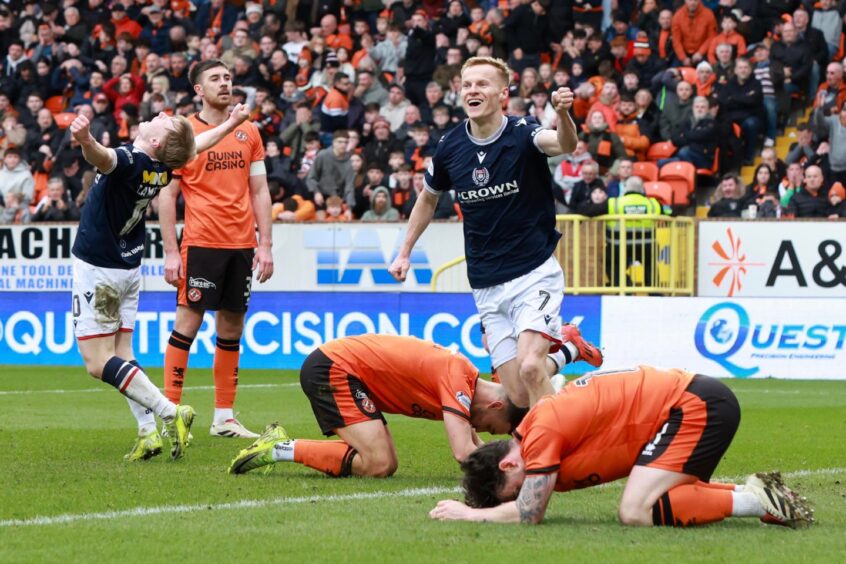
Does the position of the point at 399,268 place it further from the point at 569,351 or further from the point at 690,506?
the point at 690,506

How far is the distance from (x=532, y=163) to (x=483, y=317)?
0.99 metres

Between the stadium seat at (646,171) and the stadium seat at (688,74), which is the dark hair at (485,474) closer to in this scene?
the stadium seat at (646,171)

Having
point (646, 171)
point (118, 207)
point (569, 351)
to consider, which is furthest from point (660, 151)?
point (118, 207)

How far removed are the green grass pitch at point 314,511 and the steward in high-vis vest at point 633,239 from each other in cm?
704

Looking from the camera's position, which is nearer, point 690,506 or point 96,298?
point 690,506

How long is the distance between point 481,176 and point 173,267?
2.91m

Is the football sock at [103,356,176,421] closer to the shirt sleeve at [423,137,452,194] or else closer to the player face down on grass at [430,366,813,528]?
the shirt sleeve at [423,137,452,194]

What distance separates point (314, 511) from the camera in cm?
697

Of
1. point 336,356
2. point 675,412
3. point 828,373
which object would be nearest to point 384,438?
point 336,356

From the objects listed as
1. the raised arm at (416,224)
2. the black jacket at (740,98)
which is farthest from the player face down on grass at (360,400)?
the black jacket at (740,98)

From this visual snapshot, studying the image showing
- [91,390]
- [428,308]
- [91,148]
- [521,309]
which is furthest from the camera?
[428,308]

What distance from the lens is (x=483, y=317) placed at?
29.1 ft

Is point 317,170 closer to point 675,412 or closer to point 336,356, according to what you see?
point 336,356

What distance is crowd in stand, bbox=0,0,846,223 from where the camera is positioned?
807 inches
